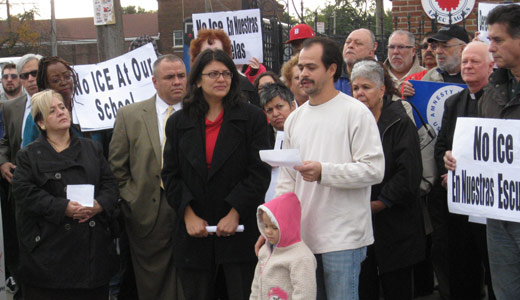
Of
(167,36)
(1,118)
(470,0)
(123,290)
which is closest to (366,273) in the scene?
(123,290)

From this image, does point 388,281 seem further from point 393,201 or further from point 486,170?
point 486,170

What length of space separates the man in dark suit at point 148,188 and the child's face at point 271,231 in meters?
1.51

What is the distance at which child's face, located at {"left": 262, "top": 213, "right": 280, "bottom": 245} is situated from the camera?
3680mm

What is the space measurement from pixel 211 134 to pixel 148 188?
93 cm

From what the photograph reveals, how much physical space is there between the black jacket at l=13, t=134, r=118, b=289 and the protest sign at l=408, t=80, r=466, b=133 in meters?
2.79

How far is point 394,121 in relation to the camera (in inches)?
181

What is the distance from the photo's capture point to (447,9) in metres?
8.31

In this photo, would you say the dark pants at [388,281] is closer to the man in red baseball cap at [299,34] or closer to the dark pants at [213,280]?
the dark pants at [213,280]

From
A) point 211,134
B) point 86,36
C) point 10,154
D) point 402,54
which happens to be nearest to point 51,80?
point 10,154

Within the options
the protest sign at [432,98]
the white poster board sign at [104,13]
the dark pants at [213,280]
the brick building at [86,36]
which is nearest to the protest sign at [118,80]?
the white poster board sign at [104,13]

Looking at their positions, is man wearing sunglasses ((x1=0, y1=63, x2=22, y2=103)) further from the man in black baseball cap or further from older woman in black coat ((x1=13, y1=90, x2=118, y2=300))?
the man in black baseball cap

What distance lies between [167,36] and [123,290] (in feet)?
143

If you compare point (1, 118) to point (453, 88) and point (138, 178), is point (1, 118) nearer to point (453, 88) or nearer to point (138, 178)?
point (138, 178)

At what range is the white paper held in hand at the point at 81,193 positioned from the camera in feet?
15.0
